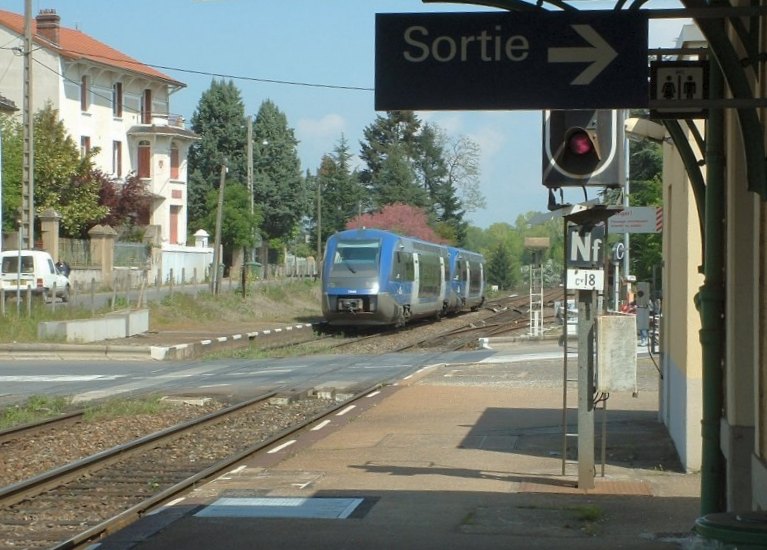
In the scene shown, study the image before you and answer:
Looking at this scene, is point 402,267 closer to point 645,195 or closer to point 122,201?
point 645,195

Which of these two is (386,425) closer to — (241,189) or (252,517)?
(252,517)

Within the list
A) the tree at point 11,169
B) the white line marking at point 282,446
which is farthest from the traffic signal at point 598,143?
the tree at point 11,169

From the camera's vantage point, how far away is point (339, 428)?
15891 mm

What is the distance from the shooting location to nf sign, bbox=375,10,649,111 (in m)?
5.92

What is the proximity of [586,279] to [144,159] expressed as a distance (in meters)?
62.3

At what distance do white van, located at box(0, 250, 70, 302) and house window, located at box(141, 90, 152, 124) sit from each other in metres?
31.4

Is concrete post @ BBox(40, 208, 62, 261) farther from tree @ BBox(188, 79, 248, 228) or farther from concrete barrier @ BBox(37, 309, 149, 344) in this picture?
tree @ BBox(188, 79, 248, 228)

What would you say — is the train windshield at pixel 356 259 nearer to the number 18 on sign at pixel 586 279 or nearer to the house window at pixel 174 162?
the number 18 on sign at pixel 586 279

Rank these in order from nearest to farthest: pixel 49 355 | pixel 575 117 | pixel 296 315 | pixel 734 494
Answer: pixel 734 494
pixel 575 117
pixel 49 355
pixel 296 315

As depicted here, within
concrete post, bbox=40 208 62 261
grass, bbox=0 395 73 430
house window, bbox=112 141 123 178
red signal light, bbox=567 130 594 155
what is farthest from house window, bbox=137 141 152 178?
red signal light, bbox=567 130 594 155

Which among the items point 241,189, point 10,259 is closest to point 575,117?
point 10,259

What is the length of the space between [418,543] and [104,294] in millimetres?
39339

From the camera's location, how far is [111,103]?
68188mm

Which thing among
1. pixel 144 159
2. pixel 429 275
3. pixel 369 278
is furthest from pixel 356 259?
pixel 144 159
